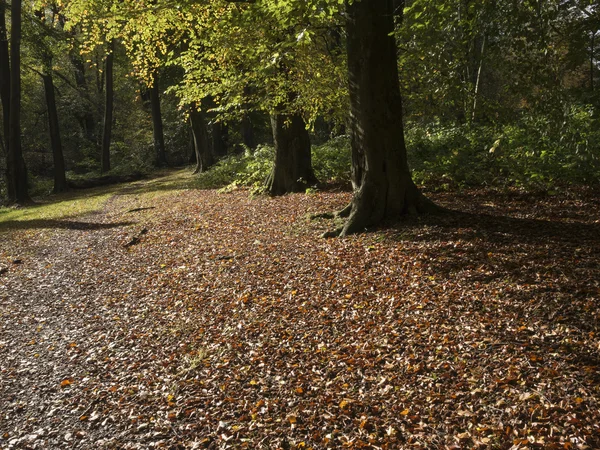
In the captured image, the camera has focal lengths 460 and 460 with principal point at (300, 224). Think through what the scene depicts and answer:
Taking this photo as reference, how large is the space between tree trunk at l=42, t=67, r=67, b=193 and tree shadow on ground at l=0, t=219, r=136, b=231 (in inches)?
313

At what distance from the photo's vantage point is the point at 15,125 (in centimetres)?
1795

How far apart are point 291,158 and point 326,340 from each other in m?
8.55

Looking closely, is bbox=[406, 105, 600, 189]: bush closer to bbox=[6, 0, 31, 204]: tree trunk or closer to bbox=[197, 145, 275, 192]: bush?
bbox=[197, 145, 275, 192]: bush

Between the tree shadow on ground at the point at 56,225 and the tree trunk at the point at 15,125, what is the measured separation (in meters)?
4.48

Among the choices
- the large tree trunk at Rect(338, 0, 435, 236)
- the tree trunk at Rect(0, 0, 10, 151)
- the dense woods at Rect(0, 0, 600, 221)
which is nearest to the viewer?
the dense woods at Rect(0, 0, 600, 221)

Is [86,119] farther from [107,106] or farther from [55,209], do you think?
[55,209]

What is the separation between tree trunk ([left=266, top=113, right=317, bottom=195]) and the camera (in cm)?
1287

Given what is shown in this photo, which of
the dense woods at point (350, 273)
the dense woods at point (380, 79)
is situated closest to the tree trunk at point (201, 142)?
the dense woods at point (380, 79)

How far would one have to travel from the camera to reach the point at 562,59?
259 inches

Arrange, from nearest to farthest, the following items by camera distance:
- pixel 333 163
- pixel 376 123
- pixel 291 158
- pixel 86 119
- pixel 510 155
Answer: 1. pixel 376 123
2. pixel 510 155
3. pixel 291 158
4. pixel 333 163
5. pixel 86 119

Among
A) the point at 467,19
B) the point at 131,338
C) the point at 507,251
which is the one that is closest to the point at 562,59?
the point at 467,19

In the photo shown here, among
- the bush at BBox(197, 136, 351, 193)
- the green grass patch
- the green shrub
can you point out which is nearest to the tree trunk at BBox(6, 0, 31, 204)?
the green grass patch

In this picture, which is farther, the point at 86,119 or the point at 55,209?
the point at 86,119

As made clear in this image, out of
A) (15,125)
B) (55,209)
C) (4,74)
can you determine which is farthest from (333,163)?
(4,74)
